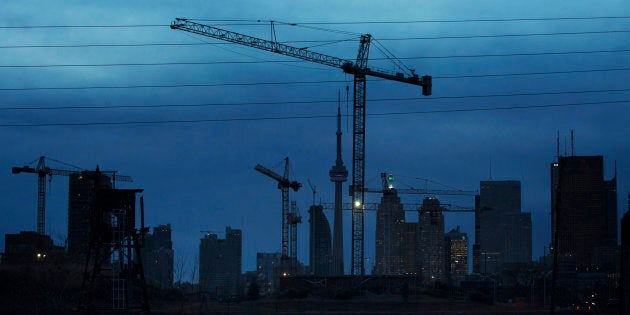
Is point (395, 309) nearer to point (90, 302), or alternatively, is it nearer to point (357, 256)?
point (90, 302)

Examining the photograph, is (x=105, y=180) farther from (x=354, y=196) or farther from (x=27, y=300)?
(x=27, y=300)

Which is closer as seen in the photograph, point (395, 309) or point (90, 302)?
point (90, 302)

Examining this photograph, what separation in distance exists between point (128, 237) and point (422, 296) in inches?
2082

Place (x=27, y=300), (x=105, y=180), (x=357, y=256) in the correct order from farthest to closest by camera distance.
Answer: (x=105, y=180) < (x=357, y=256) < (x=27, y=300)

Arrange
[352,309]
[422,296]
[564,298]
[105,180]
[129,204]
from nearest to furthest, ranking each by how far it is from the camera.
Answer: [129,204] < [352,309] < [422,296] < [564,298] < [105,180]

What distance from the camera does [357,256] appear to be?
15650 cm

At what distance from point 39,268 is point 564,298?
8388 centimetres

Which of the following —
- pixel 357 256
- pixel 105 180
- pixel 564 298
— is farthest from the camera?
pixel 105 180

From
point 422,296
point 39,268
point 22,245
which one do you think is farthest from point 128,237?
point 22,245

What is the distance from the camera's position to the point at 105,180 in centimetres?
16712

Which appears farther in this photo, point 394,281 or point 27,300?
point 394,281

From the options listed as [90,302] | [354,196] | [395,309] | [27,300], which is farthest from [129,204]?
[354,196]

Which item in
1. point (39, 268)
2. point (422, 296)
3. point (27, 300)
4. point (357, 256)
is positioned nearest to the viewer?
point (27, 300)

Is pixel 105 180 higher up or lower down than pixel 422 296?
higher up
